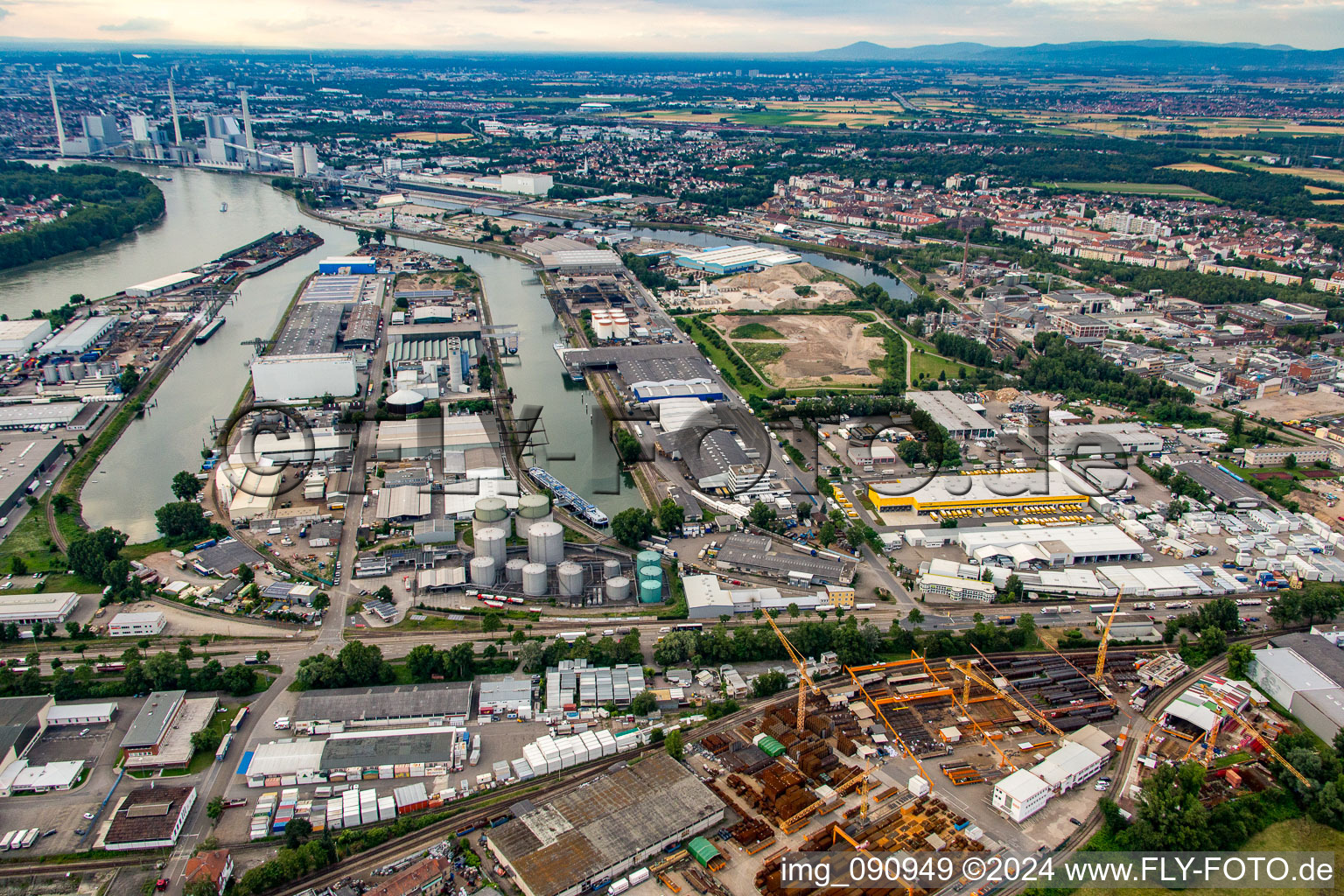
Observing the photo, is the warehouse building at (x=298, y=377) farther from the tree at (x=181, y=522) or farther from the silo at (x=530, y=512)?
the silo at (x=530, y=512)

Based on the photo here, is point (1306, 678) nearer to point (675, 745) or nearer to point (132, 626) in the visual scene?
point (675, 745)

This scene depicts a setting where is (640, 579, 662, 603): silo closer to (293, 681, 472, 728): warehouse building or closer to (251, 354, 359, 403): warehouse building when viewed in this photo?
(293, 681, 472, 728): warehouse building

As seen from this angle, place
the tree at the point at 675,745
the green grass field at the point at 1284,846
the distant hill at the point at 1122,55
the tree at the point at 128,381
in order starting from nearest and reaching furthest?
1. the green grass field at the point at 1284,846
2. the tree at the point at 675,745
3. the tree at the point at 128,381
4. the distant hill at the point at 1122,55

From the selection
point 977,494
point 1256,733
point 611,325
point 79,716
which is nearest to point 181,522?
point 79,716

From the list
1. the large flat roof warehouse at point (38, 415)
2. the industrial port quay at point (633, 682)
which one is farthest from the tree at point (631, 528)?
the large flat roof warehouse at point (38, 415)

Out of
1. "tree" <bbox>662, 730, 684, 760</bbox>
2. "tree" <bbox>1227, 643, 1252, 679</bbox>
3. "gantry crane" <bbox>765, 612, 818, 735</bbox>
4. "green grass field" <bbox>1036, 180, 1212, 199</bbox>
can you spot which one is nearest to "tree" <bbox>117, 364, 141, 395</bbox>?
"gantry crane" <bbox>765, 612, 818, 735</bbox>
